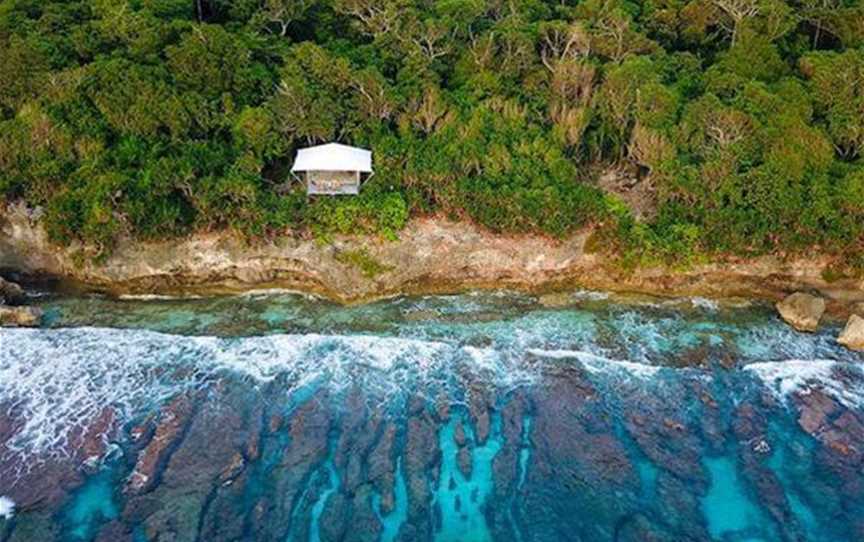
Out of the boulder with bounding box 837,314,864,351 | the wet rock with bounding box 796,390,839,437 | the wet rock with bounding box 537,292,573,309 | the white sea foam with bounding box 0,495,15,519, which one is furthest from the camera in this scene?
the wet rock with bounding box 537,292,573,309

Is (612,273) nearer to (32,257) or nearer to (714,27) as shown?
(714,27)

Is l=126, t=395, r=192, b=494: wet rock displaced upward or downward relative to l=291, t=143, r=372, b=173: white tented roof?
downward

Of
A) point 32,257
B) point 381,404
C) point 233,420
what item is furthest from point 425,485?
point 32,257

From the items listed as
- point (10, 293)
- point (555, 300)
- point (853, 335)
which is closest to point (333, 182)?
point (555, 300)

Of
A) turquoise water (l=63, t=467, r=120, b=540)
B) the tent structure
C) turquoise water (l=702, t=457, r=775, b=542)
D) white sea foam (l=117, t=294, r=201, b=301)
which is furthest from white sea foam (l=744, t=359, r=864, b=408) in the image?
white sea foam (l=117, t=294, r=201, b=301)

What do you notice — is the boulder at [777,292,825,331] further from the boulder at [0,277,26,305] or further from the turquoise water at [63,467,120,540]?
the boulder at [0,277,26,305]

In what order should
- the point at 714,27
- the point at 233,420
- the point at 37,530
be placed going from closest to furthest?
the point at 37,530 → the point at 233,420 → the point at 714,27

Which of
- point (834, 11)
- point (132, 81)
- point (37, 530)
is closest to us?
point (37, 530)
